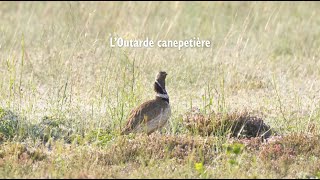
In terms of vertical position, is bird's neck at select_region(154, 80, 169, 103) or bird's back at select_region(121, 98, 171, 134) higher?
bird's neck at select_region(154, 80, 169, 103)

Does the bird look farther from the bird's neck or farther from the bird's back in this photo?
the bird's neck

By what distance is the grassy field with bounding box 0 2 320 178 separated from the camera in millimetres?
8188

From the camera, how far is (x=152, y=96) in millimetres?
10781

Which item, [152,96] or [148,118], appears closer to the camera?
[148,118]

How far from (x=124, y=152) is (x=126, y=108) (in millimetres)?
1556

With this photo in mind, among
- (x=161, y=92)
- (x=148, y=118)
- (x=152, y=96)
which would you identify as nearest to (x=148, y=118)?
(x=148, y=118)

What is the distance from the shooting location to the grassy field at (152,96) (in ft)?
26.9

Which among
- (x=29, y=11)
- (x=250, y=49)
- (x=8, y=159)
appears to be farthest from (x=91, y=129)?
(x=29, y=11)

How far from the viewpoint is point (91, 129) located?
30.6 ft

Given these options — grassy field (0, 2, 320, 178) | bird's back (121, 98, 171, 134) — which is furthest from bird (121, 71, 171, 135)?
grassy field (0, 2, 320, 178)

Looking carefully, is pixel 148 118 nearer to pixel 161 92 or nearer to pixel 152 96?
pixel 161 92

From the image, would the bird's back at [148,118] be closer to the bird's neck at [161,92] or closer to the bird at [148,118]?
the bird at [148,118]

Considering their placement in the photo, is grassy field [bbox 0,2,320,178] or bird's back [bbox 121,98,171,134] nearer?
grassy field [bbox 0,2,320,178]

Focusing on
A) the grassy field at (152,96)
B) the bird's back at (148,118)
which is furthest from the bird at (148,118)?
the grassy field at (152,96)
